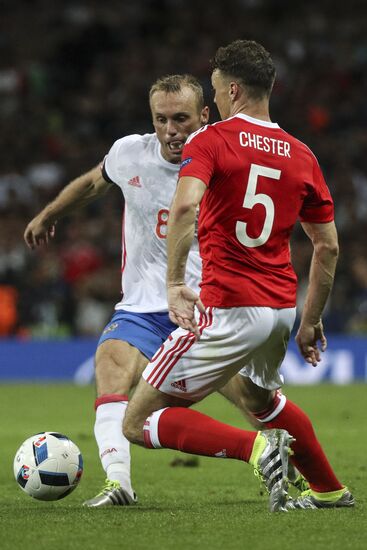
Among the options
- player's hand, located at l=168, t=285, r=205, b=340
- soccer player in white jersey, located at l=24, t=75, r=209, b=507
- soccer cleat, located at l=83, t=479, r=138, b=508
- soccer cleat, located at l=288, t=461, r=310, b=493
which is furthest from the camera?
soccer player in white jersey, located at l=24, t=75, r=209, b=507

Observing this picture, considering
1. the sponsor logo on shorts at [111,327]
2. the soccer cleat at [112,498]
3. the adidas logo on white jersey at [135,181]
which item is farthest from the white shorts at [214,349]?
the adidas logo on white jersey at [135,181]

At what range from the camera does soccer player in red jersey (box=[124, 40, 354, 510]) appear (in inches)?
209

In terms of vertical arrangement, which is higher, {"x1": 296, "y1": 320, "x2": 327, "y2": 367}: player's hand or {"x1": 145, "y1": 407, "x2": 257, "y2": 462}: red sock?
{"x1": 296, "y1": 320, "x2": 327, "y2": 367}: player's hand

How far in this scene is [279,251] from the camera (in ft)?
18.1

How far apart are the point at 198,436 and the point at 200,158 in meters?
1.29

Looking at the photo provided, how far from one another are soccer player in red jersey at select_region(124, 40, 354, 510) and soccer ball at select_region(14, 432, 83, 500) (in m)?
0.70

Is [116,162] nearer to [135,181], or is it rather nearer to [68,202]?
[135,181]

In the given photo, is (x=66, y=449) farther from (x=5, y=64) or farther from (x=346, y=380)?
(x=5, y=64)

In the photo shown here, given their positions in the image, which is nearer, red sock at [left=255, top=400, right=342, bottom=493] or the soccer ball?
red sock at [left=255, top=400, right=342, bottom=493]

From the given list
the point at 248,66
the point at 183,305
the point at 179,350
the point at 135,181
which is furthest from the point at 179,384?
the point at 135,181

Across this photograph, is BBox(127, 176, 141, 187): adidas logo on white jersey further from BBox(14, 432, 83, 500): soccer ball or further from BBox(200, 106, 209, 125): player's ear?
BBox(14, 432, 83, 500): soccer ball

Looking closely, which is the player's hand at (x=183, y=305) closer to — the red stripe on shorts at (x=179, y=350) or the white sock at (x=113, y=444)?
the red stripe on shorts at (x=179, y=350)

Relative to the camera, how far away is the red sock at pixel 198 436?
544 centimetres

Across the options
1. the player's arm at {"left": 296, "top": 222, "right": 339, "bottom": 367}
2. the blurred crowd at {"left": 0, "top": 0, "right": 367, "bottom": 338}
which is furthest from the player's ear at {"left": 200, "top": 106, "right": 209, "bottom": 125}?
the blurred crowd at {"left": 0, "top": 0, "right": 367, "bottom": 338}
